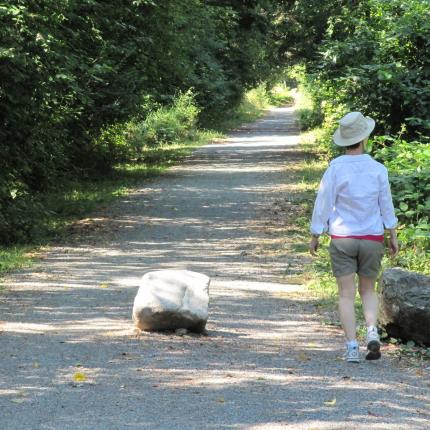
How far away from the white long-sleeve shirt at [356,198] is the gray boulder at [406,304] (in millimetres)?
788

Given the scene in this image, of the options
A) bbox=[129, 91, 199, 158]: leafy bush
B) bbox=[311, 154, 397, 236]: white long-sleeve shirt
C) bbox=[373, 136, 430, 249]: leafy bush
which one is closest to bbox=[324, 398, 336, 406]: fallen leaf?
bbox=[311, 154, 397, 236]: white long-sleeve shirt

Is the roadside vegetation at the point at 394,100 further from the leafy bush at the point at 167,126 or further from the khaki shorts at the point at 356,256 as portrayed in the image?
the leafy bush at the point at 167,126

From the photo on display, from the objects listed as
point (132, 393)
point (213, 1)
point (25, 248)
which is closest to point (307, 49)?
point (213, 1)

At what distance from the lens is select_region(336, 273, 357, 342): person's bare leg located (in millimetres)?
6898

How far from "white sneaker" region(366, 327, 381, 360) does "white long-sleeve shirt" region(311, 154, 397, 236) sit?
2.60ft

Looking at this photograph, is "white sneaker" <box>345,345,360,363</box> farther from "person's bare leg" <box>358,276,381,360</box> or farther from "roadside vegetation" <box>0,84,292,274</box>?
"roadside vegetation" <box>0,84,292,274</box>

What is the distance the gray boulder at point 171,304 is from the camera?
7605 millimetres

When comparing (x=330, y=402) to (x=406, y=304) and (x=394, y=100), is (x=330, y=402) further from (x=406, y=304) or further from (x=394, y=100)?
(x=394, y=100)

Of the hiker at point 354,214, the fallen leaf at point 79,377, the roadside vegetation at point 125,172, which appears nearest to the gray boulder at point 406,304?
the hiker at point 354,214

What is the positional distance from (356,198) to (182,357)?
190 cm

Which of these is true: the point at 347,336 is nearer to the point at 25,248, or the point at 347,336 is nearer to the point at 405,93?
the point at 25,248

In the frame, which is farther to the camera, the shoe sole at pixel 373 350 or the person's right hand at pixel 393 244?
the person's right hand at pixel 393 244

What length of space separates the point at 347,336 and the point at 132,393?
6.51ft

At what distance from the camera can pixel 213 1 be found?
31.0 metres
